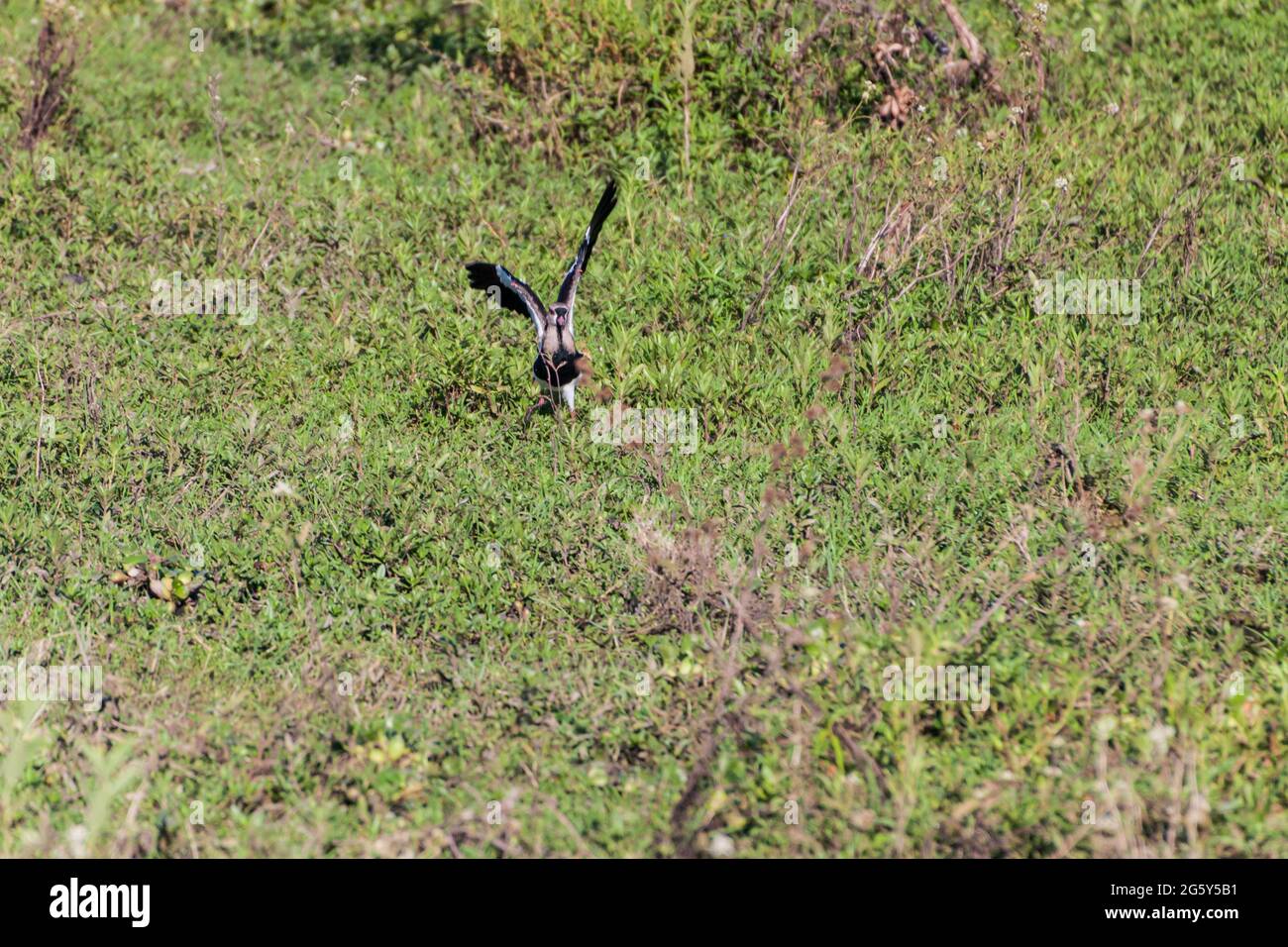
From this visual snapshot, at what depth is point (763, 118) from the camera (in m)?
8.31

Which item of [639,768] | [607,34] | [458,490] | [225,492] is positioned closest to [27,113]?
[607,34]

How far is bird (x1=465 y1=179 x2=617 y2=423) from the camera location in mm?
6121

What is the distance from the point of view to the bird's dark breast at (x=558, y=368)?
6.10 metres

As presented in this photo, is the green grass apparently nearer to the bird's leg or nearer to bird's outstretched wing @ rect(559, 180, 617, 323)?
the bird's leg

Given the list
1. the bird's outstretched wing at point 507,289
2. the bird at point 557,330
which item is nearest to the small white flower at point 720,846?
the bird at point 557,330

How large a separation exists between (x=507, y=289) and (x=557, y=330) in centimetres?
35

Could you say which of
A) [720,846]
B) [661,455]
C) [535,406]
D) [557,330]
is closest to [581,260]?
[557,330]

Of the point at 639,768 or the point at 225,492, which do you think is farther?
the point at 225,492

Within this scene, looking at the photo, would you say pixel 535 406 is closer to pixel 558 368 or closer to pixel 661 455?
pixel 558 368

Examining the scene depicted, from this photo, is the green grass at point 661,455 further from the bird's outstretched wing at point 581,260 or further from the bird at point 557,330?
the bird's outstretched wing at point 581,260

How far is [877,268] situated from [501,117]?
2767 mm

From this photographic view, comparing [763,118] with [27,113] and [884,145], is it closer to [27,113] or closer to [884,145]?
[884,145]

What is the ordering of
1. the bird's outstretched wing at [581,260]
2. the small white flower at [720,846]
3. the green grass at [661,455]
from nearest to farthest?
the small white flower at [720,846] < the green grass at [661,455] < the bird's outstretched wing at [581,260]

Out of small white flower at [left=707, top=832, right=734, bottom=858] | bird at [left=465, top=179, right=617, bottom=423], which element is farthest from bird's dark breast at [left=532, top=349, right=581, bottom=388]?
small white flower at [left=707, top=832, right=734, bottom=858]
